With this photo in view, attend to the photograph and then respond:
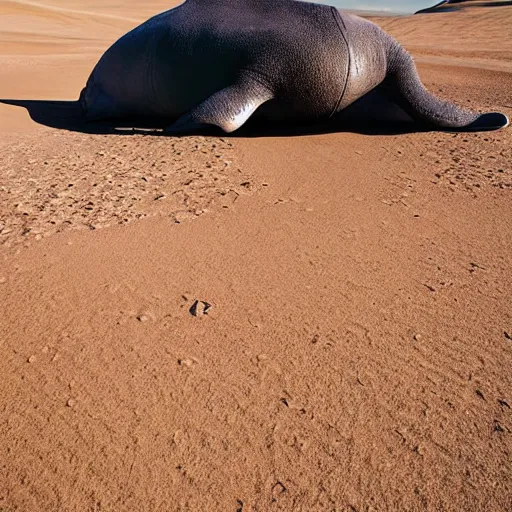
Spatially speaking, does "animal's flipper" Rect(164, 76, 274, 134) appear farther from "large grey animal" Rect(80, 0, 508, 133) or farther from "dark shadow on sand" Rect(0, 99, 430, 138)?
"dark shadow on sand" Rect(0, 99, 430, 138)

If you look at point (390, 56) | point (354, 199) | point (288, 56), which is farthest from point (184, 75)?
point (354, 199)

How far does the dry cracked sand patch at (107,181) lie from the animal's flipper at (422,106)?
184cm

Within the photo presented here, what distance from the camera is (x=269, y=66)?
4.55 meters

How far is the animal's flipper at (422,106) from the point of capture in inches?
191

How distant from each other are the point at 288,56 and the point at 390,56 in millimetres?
1046

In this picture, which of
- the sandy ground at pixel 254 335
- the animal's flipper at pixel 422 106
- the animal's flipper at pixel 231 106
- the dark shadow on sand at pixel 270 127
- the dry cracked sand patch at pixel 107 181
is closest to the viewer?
the sandy ground at pixel 254 335

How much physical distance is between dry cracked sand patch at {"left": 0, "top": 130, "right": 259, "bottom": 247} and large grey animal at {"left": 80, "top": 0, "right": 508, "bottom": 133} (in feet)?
Answer: 1.87

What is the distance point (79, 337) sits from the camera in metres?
2.01

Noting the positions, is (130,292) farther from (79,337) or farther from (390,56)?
(390,56)

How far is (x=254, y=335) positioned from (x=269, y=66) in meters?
3.26

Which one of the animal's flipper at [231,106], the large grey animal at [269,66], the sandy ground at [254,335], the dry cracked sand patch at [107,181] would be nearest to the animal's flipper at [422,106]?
the large grey animal at [269,66]

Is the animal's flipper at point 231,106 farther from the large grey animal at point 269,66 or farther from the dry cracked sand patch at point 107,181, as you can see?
the dry cracked sand patch at point 107,181

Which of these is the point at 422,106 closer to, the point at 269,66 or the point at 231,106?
the point at 269,66

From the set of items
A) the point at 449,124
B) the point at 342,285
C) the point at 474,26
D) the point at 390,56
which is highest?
the point at 390,56
